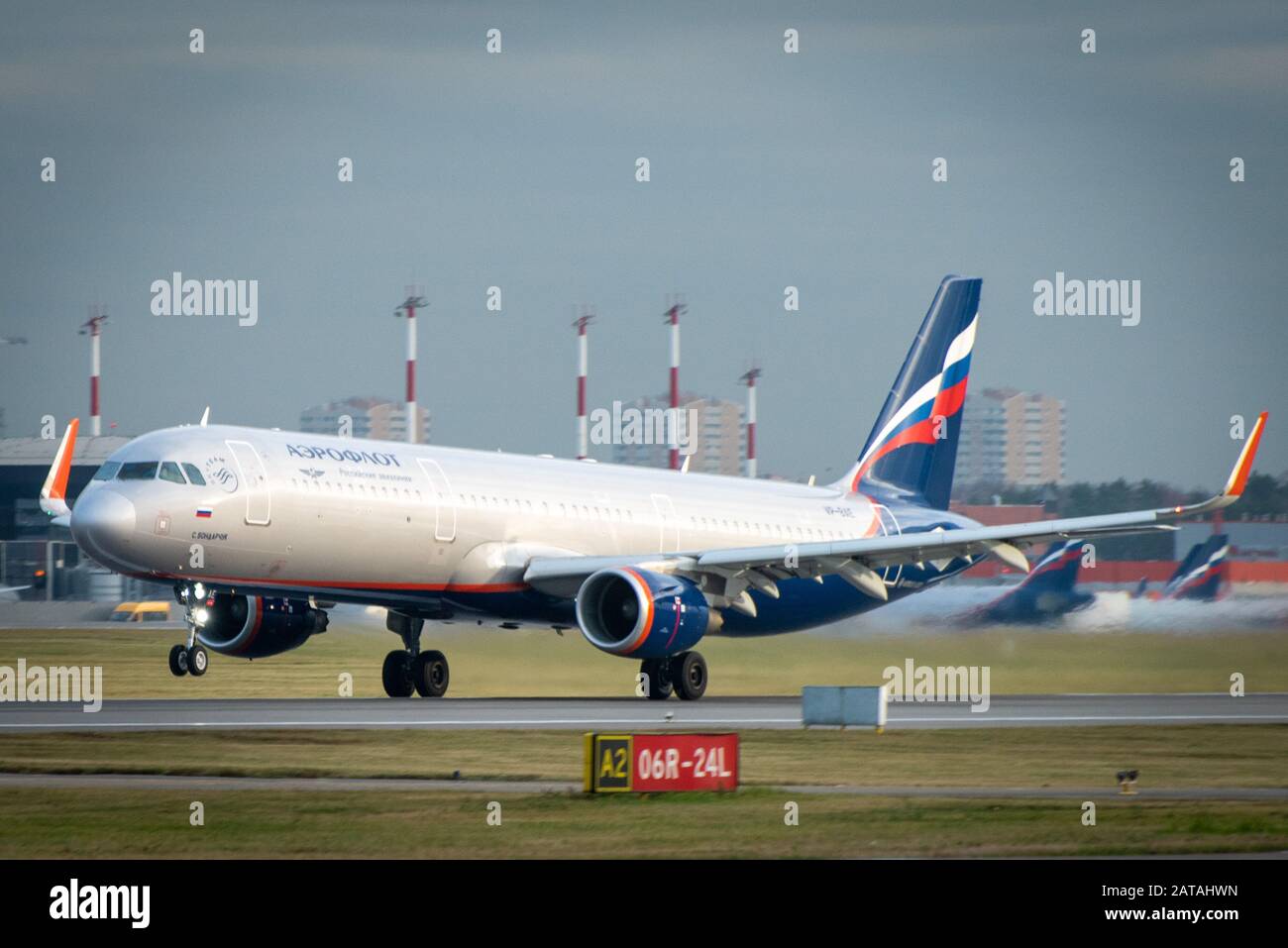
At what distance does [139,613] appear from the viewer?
3524 inches

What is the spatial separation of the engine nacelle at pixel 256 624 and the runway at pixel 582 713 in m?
1.17

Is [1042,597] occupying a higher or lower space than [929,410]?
lower

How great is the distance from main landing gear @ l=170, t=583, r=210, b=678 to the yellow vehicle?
5335cm

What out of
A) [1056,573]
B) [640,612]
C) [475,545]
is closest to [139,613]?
[1056,573]

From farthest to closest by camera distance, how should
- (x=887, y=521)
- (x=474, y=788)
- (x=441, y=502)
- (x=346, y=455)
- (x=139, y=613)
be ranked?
(x=139, y=613) → (x=887, y=521) → (x=441, y=502) → (x=346, y=455) → (x=474, y=788)

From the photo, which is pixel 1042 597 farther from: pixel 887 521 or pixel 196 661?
pixel 196 661

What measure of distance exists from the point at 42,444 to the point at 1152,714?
9206 centimetres

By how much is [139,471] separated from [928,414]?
24143mm

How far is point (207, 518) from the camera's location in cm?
3647

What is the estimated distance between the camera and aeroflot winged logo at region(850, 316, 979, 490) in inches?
2112

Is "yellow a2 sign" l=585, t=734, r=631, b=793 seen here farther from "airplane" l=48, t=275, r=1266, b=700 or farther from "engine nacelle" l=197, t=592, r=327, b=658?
"engine nacelle" l=197, t=592, r=327, b=658

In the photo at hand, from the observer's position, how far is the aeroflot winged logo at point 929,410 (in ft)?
176

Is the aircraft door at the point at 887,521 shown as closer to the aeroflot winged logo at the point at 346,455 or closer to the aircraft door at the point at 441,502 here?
the aircraft door at the point at 441,502

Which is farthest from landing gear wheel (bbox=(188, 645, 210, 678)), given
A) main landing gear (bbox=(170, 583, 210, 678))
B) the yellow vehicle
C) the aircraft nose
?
the yellow vehicle
